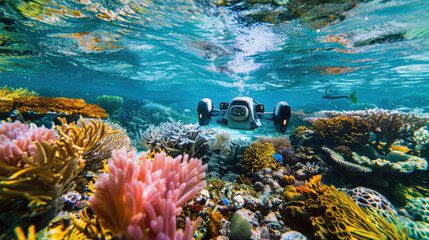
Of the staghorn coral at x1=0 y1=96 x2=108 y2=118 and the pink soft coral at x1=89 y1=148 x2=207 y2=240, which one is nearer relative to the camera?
the pink soft coral at x1=89 y1=148 x2=207 y2=240

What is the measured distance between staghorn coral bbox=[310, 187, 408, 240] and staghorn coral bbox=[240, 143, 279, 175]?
2160mm

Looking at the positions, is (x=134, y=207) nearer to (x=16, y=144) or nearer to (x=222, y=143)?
(x=16, y=144)

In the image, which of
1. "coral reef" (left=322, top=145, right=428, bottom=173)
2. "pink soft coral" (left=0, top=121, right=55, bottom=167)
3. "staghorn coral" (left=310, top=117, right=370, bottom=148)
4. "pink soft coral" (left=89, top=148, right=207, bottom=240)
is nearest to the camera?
"pink soft coral" (left=89, top=148, right=207, bottom=240)

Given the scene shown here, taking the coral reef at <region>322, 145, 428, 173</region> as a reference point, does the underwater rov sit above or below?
above

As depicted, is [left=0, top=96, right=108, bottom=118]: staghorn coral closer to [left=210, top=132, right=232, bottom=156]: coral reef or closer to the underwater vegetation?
the underwater vegetation

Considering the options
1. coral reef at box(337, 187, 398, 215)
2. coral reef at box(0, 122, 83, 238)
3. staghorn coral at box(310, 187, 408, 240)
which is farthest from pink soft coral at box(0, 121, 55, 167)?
coral reef at box(337, 187, 398, 215)

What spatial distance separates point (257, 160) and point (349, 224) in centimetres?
264

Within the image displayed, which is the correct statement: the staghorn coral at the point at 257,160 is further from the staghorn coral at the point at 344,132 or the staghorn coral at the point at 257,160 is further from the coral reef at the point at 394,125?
the coral reef at the point at 394,125

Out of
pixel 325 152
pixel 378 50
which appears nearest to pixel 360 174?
pixel 325 152

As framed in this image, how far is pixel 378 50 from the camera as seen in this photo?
10836 mm

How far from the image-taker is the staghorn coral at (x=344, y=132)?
5422 mm

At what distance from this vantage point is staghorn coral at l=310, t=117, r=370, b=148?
5422mm

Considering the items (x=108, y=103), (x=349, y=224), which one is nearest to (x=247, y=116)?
(x=349, y=224)

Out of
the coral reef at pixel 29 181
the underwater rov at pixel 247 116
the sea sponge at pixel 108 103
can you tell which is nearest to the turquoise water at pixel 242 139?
the coral reef at pixel 29 181
